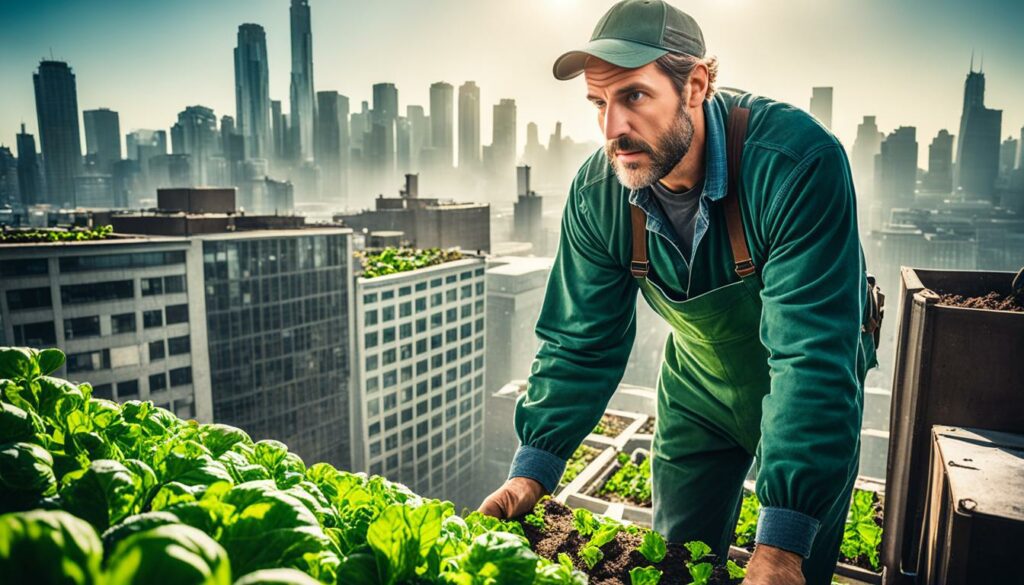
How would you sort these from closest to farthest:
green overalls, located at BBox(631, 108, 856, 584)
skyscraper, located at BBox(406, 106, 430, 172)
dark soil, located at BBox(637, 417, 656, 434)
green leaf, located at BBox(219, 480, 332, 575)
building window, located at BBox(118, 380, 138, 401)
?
green leaf, located at BBox(219, 480, 332, 575) → green overalls, located at BBox(631, 108, 856, 584) → dark soil, located at BBox(637, 417, 656, 434) → building window, located at BBox(118, 380, 138, 401) → skyscraper, located at BBox(406, 106, 430, 172)

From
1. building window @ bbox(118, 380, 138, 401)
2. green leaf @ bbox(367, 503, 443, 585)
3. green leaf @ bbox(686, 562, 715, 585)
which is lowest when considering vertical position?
building window @ bbox(118, 380, 138, 401)

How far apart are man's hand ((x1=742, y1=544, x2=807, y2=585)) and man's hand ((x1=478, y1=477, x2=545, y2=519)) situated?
2.58 ft

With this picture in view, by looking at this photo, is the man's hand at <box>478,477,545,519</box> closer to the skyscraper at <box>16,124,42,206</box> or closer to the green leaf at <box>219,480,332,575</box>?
the green leaf at <box>219,480,332,575</box>

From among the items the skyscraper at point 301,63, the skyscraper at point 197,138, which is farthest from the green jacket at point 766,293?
the skyscraper at point 301,63

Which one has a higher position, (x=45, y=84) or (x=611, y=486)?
(x=45, y=84)

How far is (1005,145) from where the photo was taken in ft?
268

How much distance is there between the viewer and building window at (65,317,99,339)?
2634cm

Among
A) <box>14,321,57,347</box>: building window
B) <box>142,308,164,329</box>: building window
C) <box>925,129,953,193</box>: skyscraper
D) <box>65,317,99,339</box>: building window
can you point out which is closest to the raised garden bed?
<box>142,308,164,329</box>: building window

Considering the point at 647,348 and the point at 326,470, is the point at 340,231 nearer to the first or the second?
the point at 326,470

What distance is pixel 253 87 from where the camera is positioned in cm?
9912

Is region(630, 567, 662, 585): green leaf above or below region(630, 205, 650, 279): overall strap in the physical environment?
below

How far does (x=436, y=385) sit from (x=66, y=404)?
145 ft

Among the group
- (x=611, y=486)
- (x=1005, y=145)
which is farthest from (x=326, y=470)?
(x=1005, y=145)

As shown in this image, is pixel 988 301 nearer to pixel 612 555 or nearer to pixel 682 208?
pixel 682 208
